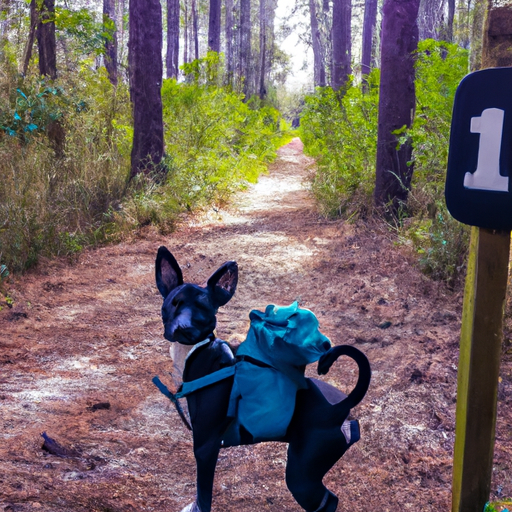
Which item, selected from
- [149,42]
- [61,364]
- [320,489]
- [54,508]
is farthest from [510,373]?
[149,42]

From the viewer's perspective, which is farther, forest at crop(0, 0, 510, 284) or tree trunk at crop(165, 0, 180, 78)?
tree trunk at crop(165, 0, 180, 78)

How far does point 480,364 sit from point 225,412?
0.93m

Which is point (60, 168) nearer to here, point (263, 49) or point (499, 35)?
point (499, 35)

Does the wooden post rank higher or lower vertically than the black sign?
lower

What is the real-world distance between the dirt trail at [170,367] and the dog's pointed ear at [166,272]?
106cm

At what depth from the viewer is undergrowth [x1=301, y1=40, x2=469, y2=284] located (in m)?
5.80

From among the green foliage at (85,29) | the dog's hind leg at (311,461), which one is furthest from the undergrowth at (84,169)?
the dog's hind leg at (311,461)

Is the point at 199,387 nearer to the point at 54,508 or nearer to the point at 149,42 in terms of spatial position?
the point at 54,508

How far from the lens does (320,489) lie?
6.93 feet

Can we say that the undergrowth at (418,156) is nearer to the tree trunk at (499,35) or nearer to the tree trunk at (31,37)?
the tree trunk at (499,35)

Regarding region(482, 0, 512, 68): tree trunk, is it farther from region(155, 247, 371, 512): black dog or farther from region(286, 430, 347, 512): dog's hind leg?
region(286, 430, 347, 512): dog's hind leg

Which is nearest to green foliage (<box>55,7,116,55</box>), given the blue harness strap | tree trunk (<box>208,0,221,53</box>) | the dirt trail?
the dirt trail

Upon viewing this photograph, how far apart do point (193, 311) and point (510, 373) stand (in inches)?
105

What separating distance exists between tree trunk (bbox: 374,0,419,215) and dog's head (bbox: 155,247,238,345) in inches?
242
